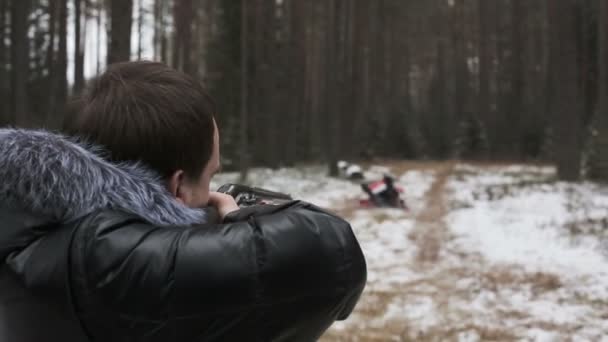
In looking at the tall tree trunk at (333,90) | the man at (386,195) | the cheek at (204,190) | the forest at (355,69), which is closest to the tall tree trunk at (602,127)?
the forest at (355,69)

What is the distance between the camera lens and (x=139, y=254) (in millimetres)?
955

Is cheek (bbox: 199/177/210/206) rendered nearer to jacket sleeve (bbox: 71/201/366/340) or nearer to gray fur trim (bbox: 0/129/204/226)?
gray fur trim (bbox: 0/129/204/226)

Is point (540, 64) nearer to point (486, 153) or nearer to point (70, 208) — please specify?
point (486, 153)

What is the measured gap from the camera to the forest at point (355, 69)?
14242mm

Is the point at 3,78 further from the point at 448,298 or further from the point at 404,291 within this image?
the point at 448,298

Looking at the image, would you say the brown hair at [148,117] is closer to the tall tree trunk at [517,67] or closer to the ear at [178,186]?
the ear at [178,186]

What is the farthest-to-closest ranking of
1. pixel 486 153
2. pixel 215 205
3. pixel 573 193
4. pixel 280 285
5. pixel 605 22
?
pixel 486 153 → pixel 605 22 → pixel 573 193 → pixel 215 205 → pixel 280 285

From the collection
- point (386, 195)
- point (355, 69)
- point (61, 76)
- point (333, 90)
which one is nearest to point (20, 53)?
point (61, 76)

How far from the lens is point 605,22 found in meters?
15.2

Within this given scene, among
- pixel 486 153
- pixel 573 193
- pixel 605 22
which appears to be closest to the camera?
pixel 573 193

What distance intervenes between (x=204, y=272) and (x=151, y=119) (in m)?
0.33

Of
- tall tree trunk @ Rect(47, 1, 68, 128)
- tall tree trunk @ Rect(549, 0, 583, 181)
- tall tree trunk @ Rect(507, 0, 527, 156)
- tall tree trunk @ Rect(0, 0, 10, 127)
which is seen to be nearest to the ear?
tall tree trunk @ Rect(47, 1, 68, 128)

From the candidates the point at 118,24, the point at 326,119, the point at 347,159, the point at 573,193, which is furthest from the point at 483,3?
the point at 118,24

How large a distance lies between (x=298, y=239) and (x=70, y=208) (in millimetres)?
424
